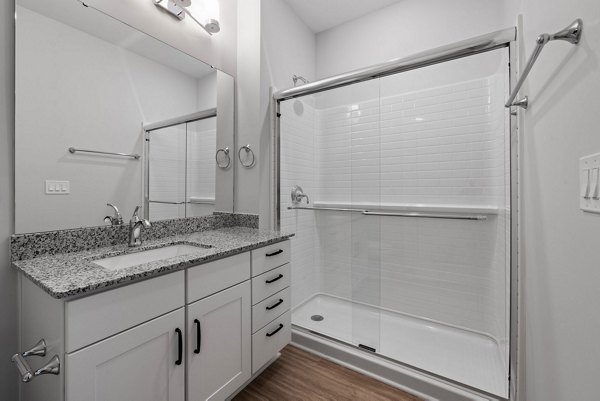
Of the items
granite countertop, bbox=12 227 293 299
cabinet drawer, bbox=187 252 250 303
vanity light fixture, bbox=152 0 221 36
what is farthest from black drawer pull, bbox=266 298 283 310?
vanity light fixture, bbox=152 0 221 36

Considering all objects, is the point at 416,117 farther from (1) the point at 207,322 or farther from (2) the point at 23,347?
(2) the point at 23,347

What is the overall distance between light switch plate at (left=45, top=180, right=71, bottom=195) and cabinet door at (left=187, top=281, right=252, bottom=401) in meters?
0.84

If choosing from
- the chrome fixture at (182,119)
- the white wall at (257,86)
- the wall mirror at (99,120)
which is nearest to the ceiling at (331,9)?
the white wall at (257,86)

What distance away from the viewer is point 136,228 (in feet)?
4.73

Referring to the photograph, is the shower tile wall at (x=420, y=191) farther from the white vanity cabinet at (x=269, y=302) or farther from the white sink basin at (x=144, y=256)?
the white sink basin at (x=144, y=256)

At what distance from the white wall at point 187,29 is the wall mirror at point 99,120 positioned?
0.21 ft

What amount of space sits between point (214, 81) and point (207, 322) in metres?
1.72

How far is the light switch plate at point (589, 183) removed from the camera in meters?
0.54

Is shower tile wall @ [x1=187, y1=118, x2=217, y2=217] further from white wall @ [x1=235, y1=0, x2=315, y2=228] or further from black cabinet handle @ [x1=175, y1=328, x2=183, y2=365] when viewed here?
black cabinet handle @ [x1=175, y1=328, x2=183, y2=365]

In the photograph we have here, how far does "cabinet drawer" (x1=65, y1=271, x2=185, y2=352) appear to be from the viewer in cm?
80

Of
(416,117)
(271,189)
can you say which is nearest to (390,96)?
(416,117)

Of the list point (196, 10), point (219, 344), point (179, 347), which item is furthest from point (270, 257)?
point (196, 10)

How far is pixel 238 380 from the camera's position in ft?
4.45

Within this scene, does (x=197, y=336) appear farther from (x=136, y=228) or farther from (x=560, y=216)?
(x=560, y=216)
